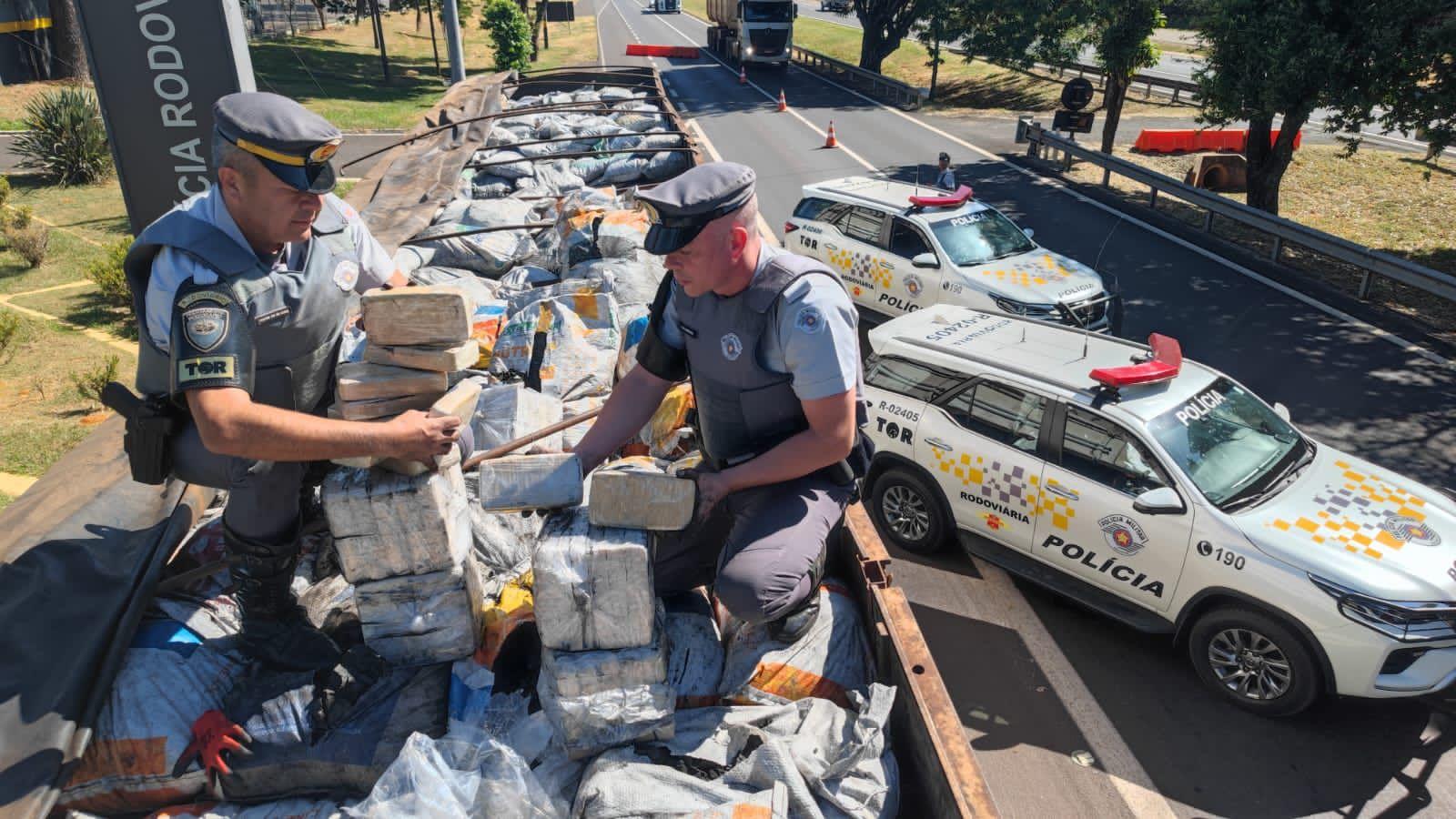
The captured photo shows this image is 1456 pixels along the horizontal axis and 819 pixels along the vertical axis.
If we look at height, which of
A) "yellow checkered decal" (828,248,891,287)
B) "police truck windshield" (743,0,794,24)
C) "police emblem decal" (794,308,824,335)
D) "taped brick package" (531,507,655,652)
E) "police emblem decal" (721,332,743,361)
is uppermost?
"police truck windshield" (743,0,794,24)

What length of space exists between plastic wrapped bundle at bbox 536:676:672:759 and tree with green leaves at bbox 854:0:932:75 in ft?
105

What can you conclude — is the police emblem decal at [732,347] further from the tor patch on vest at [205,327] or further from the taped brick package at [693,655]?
the tor patch on vest at [205,327]

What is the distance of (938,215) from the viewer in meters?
9.41

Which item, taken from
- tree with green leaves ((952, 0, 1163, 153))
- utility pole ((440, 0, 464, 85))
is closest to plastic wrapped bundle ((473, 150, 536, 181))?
utility pole ((440, 0, 464, 85))

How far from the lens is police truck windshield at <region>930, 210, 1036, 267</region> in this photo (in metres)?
9.16

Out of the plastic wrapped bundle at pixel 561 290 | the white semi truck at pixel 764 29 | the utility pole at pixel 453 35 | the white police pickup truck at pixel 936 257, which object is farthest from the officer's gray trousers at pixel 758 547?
the white semi truck at pixel 764 29

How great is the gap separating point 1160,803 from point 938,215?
640cm

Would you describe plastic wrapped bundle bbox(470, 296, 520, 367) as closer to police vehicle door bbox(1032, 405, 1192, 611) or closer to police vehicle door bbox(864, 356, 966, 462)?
police vehicle door bbox(864, 356, 966, 462)

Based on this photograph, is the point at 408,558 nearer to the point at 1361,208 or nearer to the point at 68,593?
the point at 68,593

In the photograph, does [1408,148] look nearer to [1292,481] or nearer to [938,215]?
[938,215]

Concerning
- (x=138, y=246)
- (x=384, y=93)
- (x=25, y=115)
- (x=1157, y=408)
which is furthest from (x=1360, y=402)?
(x=384, y=93)

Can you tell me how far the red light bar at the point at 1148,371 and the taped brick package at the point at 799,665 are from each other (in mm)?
2565

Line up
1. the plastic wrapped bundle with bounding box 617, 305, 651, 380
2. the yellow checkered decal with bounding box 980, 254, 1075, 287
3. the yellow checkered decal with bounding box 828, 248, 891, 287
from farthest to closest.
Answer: the yellow checkered decal with bounding box 828, 248, 891, 287
the yellow checkered decal with bounding box 980, 254, 1075, 287
the plastic wrapped bundle with bounding box 617, 305, 651, 380

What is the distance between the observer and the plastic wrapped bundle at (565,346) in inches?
218
